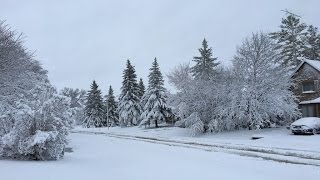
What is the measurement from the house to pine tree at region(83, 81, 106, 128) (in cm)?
4837

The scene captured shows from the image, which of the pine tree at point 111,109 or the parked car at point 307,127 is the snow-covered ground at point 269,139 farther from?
the pine tree at point 111,109

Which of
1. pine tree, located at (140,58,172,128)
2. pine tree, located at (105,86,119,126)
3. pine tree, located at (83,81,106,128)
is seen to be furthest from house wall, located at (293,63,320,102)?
pine tree, located at (83,81,106,128)

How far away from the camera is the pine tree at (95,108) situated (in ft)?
261

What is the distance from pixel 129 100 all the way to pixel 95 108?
17606mm

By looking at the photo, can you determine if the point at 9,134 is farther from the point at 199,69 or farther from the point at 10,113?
the point at 199,69

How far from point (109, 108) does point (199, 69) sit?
96.9 ft

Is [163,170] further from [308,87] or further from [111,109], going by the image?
[111,109]

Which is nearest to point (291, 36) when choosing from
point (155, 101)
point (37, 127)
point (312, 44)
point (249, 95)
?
point (312, 44)

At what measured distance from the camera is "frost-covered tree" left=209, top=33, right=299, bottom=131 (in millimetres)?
A: 34156

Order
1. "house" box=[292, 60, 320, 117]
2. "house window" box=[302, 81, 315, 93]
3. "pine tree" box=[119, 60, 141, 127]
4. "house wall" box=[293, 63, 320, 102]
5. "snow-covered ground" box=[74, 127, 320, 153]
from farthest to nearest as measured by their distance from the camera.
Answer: "pine tree" box=[119, 60, 141, 127] → "house window" box=[302, 81, 315, 93] → "house wall" box=[293, 63, 320, 102] → "house" box=[292, 60, 320, 117] → "snow-covered ground" box=[74, 127, 320, 153]

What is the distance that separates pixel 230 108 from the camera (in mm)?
35688

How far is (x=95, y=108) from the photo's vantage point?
79.8 m

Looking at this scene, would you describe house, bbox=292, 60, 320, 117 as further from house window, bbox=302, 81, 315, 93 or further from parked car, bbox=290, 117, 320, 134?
parked car, bbox=290, 117, 320, 134

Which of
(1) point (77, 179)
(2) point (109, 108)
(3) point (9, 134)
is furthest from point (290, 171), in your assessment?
(2) point (109, 108)
